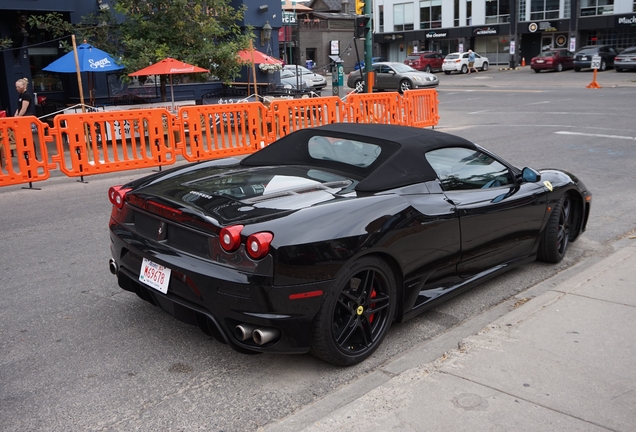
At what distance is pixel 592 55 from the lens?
45531 mm

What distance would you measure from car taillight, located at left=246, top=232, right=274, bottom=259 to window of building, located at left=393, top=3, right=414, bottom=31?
67885 millimetres

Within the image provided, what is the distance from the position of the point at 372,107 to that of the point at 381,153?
11.8 meters

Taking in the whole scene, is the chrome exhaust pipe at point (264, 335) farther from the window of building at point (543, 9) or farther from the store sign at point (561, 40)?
the store sign at point (561, 40)

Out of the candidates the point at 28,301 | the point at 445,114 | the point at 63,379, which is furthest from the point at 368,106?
the point at 63,379

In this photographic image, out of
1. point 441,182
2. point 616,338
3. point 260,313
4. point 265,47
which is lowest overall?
point 616,338

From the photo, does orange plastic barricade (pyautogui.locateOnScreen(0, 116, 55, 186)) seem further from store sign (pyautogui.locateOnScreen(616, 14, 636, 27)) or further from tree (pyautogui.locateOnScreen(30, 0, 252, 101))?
store sign (pyautogui.locateOnScreen(616, 14, 636, 27))

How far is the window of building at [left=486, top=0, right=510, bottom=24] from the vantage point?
59.5 m

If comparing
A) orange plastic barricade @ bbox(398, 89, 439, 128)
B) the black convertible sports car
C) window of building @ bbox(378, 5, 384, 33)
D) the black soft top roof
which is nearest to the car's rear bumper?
the black convertible sports car

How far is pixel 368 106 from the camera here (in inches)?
640

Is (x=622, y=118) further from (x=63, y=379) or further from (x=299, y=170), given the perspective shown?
(x=63, y=379)

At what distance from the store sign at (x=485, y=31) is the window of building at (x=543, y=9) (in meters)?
3.51

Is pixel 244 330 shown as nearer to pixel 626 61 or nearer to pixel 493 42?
pixel 626 61

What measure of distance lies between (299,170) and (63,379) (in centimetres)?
217

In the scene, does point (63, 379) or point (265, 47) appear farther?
point (265, 47)
